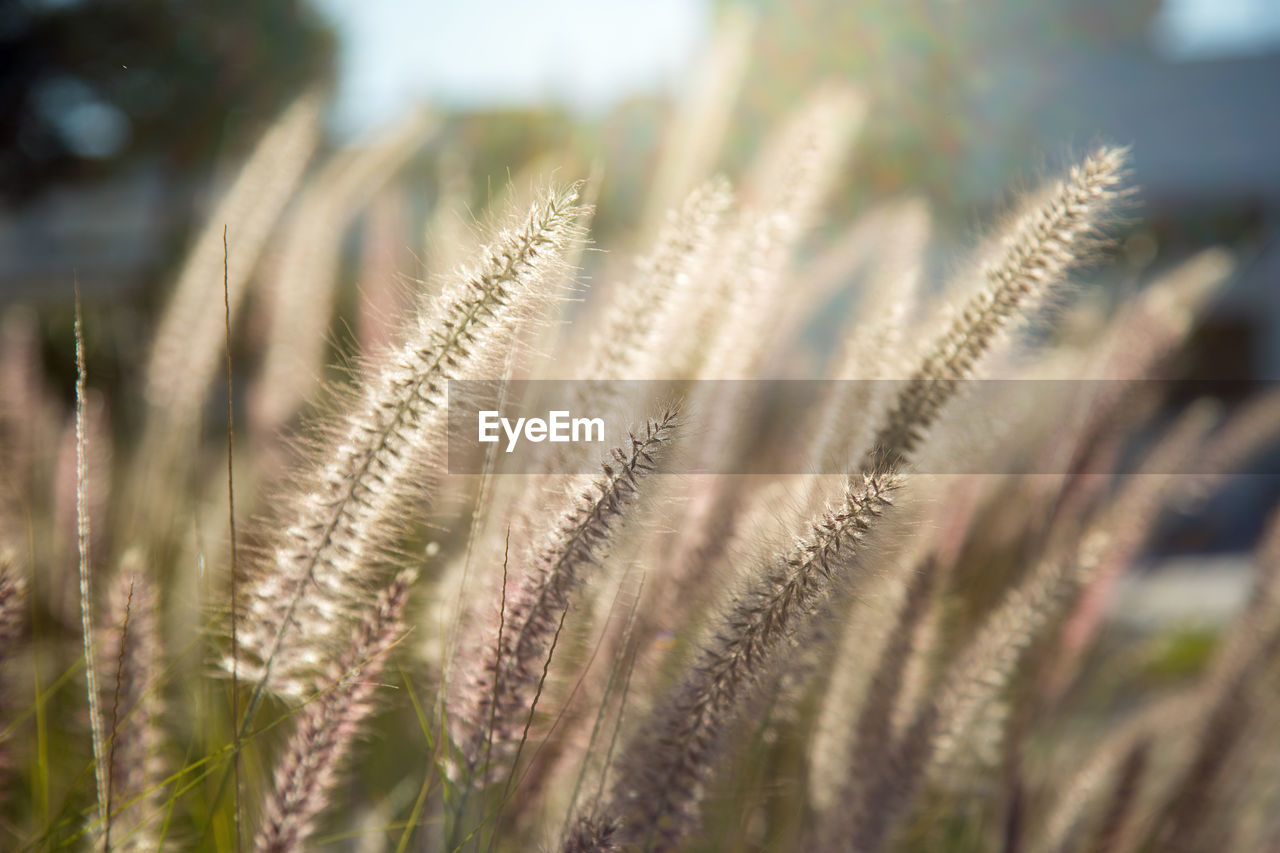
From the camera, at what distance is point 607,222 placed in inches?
80.7

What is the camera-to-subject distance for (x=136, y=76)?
11.2 meters

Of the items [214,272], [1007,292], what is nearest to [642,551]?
[1007,292]

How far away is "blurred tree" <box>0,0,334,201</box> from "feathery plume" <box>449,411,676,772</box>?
36.9 ft

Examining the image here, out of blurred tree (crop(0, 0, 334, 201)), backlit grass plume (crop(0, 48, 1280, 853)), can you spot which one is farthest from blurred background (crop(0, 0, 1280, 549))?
backlit grass plume (crop(0, 48, 1280, 853))

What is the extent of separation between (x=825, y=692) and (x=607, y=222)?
1331mm

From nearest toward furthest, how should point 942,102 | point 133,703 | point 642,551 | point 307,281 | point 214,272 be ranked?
point 133,703, point 642,551, point 214,272, point 307,281, point 942,102

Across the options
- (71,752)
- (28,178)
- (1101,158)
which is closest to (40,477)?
(71,752)

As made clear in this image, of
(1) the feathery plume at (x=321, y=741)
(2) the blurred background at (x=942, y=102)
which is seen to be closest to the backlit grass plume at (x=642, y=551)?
(1) the feathery plume at (x=321, y=741)

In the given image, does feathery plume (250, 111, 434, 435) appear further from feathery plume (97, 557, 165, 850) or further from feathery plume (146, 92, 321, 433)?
feathery plume (97, 557, 165, 850)

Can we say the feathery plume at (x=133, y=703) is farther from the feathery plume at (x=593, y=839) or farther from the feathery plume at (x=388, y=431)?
the feathery plume at (x=593, y=839)

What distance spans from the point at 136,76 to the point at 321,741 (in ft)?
43.9

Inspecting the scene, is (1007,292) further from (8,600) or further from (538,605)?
(8,600)

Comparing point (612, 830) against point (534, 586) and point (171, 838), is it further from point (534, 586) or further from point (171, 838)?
point (171, 838)

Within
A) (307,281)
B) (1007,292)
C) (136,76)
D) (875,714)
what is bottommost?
(136,76)
